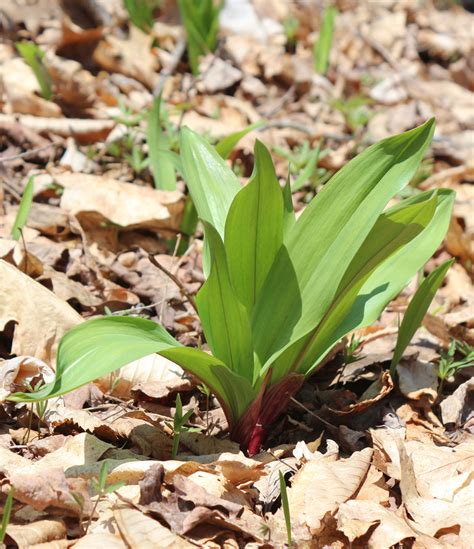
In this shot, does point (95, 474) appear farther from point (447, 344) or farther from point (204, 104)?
point (204, 104)

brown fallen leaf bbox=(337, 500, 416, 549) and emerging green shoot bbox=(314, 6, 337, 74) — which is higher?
emerging green shoot bbox=(314, 6, 337, 74)

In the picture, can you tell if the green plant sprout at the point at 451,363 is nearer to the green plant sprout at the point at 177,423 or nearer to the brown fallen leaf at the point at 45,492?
the green plant sprout at the point at 177,423

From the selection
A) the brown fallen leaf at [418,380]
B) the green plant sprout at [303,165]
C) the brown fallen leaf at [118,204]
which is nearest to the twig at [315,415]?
the brown fallen leaf at [418,380]

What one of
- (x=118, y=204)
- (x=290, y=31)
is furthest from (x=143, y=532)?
(x=290, y=31)

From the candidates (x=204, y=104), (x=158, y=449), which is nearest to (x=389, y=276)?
(x=158, y=449)

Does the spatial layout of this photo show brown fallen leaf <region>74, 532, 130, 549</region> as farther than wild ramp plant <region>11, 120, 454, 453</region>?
No

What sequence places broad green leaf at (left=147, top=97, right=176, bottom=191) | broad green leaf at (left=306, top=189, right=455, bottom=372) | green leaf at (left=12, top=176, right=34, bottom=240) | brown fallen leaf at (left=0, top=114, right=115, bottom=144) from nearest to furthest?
broad green leaf at (left=306, top=189, right=455, bottom=372) → green leaf at (left=12, top=176, right=34, bottom=240) → broad green leaf at (left=147, top=97, right=176, bottom=191) → brown fallen leaf at (left=0, top=114, right=115, bottom=144)

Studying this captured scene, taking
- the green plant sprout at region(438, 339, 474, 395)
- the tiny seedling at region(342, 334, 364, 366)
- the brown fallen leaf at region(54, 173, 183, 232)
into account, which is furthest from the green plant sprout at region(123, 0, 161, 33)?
the green plant sprout at region(438, 339, 474, 395)

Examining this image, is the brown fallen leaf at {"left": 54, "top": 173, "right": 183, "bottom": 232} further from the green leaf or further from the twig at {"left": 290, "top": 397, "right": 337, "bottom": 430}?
the twig at {"left": 290, "top": 397, "right": 337, "bottom": 430}
